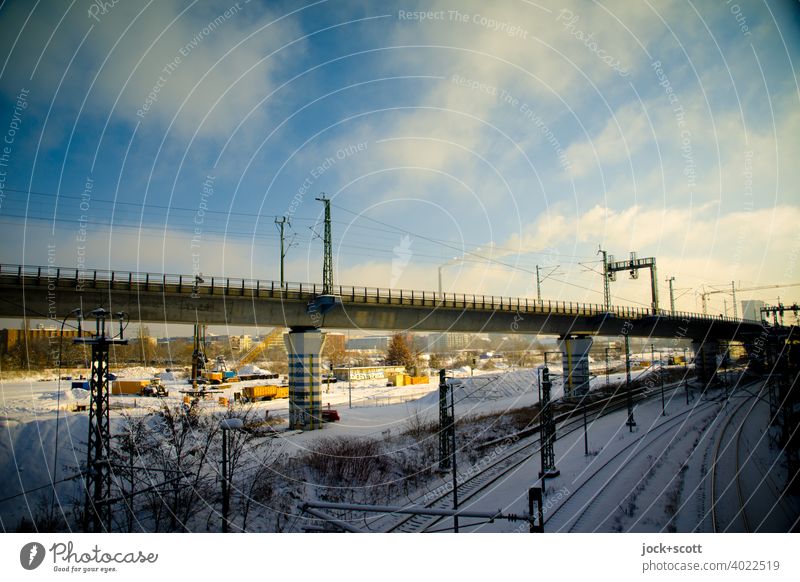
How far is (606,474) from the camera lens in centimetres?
1828

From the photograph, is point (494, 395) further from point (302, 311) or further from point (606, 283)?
point (302, 311)

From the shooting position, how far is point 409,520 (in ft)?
47.1

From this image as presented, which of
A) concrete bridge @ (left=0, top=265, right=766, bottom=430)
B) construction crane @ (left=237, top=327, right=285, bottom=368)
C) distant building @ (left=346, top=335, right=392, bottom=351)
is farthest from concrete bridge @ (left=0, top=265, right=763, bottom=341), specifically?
distant building @ (left=346, top=335, right=392, bottom=351)

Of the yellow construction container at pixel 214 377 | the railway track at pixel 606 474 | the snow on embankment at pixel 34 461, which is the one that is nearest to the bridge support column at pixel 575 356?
the railway track at pixel 606 474

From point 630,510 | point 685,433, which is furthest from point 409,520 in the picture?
point 685,433

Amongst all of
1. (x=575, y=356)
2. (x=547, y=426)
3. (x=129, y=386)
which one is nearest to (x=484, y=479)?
(x=547, y=426)

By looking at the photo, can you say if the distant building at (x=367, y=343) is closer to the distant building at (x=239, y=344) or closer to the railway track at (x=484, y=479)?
the distant building at (x=239, y=344)

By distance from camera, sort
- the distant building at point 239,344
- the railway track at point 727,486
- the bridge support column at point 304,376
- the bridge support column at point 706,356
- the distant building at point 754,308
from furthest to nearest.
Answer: the distant building at point 239,344 → the bridge support column at point 706,356 → the distant building at point 754,308 → the bridge support column at point 304,376 → the railway track at point 727,486

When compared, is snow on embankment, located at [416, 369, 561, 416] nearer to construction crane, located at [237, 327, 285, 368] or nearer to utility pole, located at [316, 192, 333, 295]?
utility pole, located at [316, 192, 333, 295]
